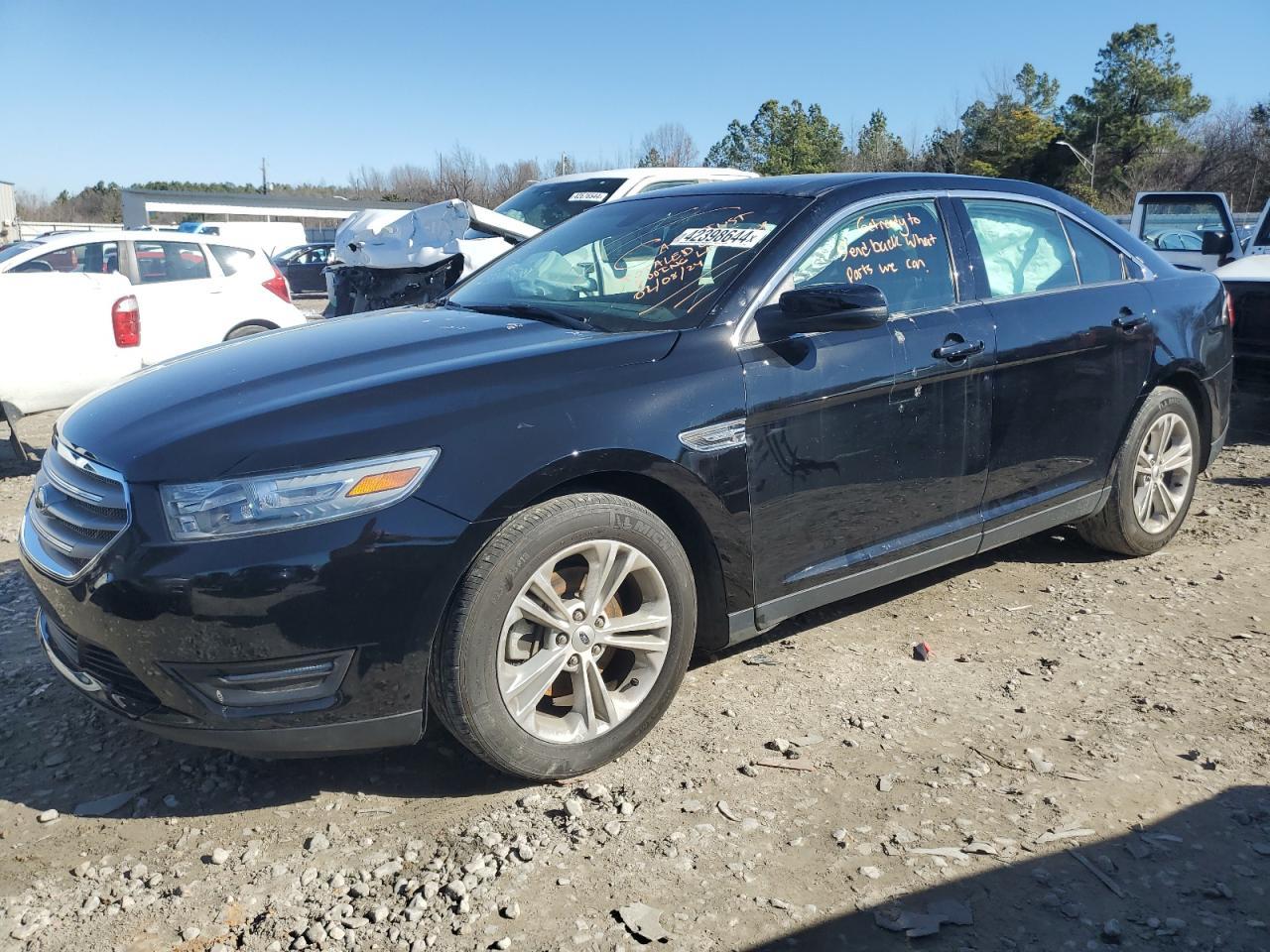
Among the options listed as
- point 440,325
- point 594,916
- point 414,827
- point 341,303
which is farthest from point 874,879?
point 341,303

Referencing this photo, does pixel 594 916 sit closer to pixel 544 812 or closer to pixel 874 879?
pixel 544 812

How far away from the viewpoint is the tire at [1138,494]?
4.59m

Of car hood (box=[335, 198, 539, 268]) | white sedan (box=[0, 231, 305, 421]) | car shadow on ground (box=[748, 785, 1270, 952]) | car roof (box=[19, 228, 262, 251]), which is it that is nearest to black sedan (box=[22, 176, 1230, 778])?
car shadow on ground (box=[748, 785, 1270, 952])

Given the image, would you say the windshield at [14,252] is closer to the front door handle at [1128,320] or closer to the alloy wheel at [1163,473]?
the front door handle at [1128,320]

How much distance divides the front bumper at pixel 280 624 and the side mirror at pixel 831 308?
1.29m

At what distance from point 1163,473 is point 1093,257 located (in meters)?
1.10

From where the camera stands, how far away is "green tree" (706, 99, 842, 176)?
40.5 metres

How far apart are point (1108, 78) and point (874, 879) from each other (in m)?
59.0

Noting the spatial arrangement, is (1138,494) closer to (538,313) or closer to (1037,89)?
(538,313)

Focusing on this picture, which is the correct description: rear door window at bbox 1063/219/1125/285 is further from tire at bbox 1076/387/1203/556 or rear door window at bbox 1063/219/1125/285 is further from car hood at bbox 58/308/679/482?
car hood at bbox 58/308/679/482

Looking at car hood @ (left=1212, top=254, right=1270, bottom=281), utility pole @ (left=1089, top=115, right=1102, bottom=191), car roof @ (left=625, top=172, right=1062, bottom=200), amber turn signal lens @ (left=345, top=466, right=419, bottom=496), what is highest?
utility pole @ (left=1089, top=115, right=1102, bottom=191)

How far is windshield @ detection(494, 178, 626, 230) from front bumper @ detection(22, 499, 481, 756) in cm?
658

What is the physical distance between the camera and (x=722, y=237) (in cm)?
364

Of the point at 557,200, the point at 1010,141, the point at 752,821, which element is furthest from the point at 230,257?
the point at 1010,141
